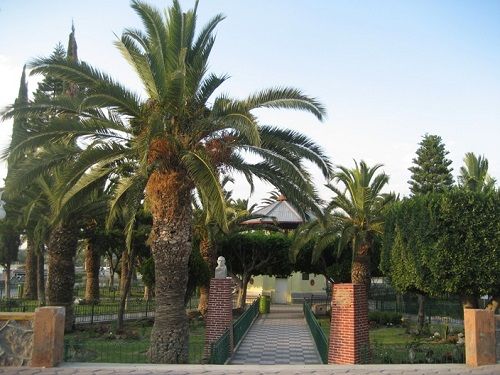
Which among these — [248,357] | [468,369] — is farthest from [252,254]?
[468,369]

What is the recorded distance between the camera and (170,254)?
1253cm

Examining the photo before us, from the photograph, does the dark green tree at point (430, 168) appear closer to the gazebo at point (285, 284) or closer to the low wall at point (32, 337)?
the gazebo at point (285, 284)


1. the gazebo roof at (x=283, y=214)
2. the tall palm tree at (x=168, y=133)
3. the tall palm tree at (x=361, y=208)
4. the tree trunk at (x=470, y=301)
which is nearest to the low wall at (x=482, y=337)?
the tall palm tree at (x=168, y=133)

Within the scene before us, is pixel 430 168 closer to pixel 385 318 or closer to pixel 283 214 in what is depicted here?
pixel 283 214

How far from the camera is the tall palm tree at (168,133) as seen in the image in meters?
12.1

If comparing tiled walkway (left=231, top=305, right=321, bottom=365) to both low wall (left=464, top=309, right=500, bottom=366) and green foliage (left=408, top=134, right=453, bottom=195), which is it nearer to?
low wall (left=464, top=309, right=500, bottom=366)

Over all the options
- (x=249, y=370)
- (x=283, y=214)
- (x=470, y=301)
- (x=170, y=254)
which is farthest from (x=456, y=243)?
(x=283, y=214)

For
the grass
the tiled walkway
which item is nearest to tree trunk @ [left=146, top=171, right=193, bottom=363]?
the grass

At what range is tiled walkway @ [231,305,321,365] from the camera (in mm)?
14797

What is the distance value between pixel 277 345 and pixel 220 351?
6491mm

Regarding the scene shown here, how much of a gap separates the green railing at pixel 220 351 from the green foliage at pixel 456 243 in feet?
20.7

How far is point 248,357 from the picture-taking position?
15.3 m

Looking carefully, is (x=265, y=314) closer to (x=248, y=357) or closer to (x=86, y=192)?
(x=248, y=357)

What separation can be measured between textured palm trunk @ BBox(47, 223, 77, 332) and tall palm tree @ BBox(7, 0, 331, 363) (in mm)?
8047
